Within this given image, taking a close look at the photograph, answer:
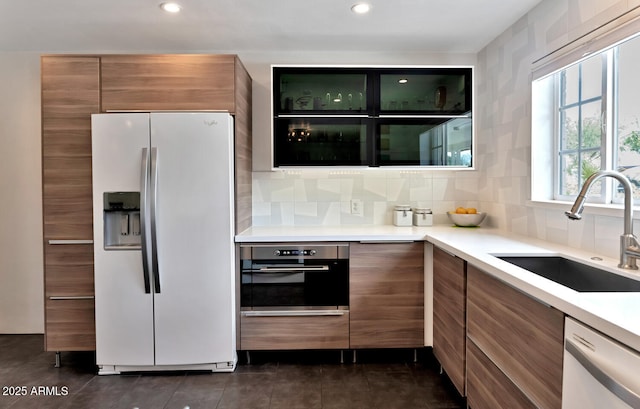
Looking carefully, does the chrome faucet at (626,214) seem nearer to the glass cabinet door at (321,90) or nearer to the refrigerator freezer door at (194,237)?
the glass cabinet door at (321,90)

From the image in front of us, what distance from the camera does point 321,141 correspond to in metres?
2.91

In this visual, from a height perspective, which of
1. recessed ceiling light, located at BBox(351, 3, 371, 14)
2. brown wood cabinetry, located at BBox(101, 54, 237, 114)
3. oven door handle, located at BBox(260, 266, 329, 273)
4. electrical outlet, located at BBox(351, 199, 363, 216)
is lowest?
oven door handle, located at BBox(260, 266, 329, 273)

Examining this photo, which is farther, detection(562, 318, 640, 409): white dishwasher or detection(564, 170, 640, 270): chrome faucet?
detection(564, 170, 640, 270): chrome faucet

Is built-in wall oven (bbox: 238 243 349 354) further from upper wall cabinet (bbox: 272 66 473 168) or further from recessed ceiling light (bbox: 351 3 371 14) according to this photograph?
recessed ceiling light (bbox: 351 3 371 14)

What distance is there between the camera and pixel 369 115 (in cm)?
291

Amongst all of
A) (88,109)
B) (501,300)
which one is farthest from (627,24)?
(88,109)

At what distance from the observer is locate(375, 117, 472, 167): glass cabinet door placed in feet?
9.57

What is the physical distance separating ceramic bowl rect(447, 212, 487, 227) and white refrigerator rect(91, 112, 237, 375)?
69.4 inches

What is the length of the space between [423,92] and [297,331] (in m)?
2.00

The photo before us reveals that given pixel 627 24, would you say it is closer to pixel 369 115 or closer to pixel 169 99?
pixel 369 115

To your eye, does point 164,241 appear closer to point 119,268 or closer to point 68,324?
point 119,268

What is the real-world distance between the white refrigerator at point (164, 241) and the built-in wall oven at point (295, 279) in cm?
17

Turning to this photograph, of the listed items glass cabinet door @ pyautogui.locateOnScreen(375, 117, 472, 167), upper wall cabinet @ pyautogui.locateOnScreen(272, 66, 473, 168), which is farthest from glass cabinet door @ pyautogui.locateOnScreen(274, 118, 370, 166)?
glass cabinet door @ pyautogui.locateOnScreen(375, 117, 472, 167)

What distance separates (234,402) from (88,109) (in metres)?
2.14
